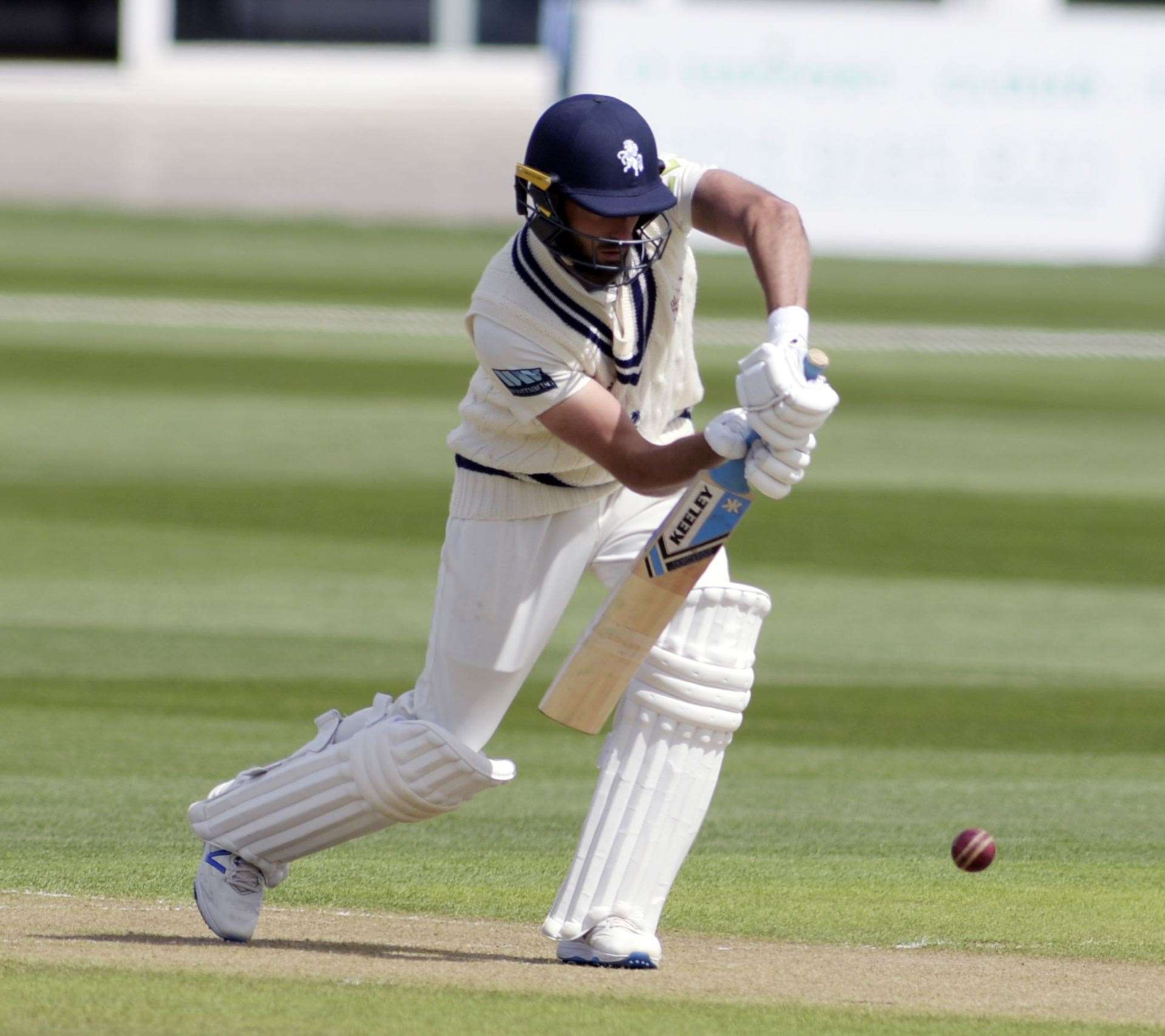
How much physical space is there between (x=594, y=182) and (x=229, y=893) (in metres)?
1.46

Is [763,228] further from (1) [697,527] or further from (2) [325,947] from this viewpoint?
(2) [325,947]

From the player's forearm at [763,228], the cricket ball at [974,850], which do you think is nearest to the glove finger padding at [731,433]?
the player's forearm at [763,228]

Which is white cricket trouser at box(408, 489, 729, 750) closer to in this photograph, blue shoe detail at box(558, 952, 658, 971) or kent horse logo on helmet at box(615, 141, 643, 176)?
blue shoe detail at box(558, 952, 658, 971)

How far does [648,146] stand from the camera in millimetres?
3846

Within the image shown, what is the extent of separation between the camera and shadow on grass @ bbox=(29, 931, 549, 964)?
3932 mm

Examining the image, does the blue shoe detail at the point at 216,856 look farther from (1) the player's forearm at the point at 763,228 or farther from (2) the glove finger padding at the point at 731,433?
(1) the player's forearm at the point at 763,228

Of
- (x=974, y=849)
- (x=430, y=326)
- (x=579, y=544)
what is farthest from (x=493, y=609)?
(x=430, y=326)

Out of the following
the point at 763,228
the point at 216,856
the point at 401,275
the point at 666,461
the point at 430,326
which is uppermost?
the point at 763,228

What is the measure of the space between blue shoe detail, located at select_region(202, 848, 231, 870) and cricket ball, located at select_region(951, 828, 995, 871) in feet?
5.04

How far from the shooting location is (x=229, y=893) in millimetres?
4086

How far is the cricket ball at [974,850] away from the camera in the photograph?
15.2 feet

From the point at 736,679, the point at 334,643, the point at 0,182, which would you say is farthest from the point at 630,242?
the point at 0,182

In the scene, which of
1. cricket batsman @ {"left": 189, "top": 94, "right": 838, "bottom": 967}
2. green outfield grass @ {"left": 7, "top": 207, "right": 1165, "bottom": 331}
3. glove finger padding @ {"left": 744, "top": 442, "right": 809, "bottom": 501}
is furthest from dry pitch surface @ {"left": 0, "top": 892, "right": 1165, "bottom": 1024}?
green outfield grass @ {"left": 7, "top": 207, "right": 1165, "bottom": 331}

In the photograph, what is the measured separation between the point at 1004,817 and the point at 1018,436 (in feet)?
18.9
